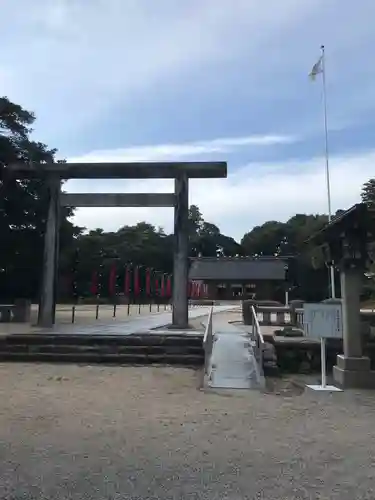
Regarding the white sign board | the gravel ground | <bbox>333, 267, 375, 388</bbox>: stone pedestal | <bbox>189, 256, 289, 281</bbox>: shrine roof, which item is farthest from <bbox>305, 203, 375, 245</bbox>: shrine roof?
<bbox>189, 256, 289, 281</bbox>: shrine roof

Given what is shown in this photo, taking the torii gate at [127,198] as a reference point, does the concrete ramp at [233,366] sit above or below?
below

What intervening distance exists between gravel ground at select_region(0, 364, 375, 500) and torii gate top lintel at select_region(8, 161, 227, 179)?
7937mm

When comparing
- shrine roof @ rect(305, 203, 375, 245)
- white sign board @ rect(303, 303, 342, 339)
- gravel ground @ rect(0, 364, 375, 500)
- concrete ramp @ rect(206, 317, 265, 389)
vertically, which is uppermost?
shrine roof @ rect(305, 203, 375, 245)

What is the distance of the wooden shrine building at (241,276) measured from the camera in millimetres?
46959

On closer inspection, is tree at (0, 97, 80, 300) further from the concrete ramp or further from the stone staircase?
the concrete ramp

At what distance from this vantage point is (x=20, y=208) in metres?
18.2

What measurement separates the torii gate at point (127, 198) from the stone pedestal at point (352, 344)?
629cm

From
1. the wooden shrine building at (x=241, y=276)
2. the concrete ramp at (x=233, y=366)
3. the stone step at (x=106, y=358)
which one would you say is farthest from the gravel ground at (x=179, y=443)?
the wooden shrine building at (x=241, y=276)

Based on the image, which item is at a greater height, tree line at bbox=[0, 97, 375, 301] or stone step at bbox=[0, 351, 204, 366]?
tree line at bbox=[0, 97, 375, 301]

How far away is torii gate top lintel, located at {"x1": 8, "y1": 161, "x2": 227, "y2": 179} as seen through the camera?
14.7 metres

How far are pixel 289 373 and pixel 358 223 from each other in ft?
11.5

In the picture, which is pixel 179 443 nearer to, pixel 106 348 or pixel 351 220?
pixel 351 220

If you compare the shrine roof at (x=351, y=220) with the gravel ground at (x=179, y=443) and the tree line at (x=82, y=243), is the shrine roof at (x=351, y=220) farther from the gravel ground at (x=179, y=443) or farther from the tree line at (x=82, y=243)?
the tree line at (x=82, y=243)

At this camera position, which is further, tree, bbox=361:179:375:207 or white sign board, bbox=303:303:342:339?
tree, bbox=361:179:375:207
